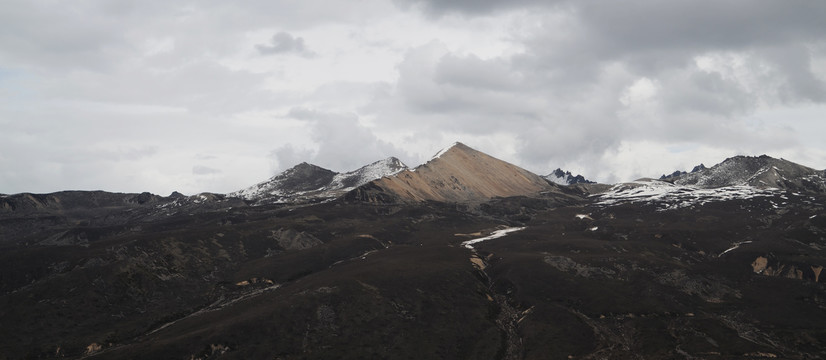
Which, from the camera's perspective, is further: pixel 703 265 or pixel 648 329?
pixel 703 265

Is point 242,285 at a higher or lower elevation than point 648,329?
higher

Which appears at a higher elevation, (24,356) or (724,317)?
(24,356)

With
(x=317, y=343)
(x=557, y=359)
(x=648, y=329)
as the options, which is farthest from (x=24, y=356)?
(x=648, y=329)

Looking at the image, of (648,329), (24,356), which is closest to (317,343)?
(24,356)

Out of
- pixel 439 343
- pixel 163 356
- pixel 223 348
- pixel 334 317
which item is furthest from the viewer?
pixel 334 317

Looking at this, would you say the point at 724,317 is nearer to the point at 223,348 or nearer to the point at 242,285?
the point at 223,348

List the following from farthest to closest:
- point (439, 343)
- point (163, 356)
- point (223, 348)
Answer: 1. point (439, 343)
2. point (223, 348)
3. point (163, 356)

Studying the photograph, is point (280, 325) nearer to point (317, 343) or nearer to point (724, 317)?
point (317, 343)

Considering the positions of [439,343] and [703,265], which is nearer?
[439,343]

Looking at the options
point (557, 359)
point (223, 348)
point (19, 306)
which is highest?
point (19, 306)
